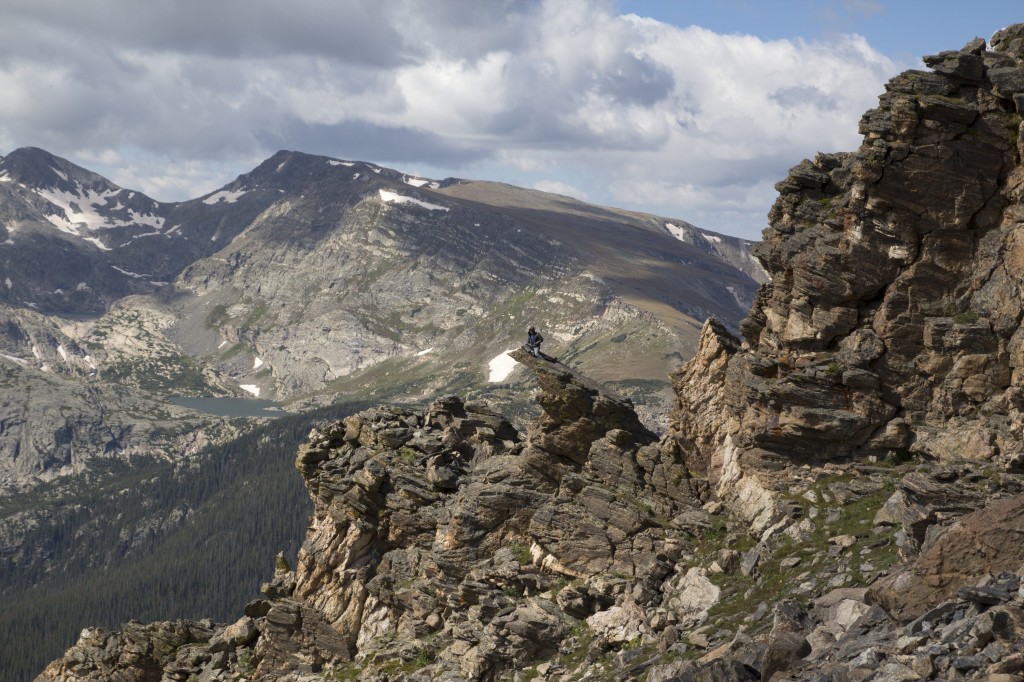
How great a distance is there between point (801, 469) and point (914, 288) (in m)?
10.6

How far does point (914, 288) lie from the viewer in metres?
51.9

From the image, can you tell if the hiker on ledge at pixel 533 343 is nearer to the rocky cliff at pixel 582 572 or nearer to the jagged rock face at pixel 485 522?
the rocky cliff at pixel 582 572

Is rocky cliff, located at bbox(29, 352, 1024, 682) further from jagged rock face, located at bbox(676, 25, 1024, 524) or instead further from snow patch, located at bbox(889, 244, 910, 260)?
snow patch, located at bbox(889, 244, 910, 260)

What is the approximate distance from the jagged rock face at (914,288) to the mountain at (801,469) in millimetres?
109

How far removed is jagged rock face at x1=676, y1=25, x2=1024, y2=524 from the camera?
49.7 m

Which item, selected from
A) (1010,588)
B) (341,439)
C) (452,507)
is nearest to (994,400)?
(1010,588)

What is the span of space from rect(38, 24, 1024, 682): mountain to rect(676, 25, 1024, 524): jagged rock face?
0.11 metres

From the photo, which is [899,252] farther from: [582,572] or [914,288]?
[582,572]

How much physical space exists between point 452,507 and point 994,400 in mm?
32202

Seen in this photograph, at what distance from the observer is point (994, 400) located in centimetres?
4888

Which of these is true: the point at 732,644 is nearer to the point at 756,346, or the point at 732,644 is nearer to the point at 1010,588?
the point at 1010,588

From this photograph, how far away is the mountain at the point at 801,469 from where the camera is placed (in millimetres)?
43031

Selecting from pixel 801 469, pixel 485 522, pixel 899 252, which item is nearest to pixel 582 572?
pixel 485 522

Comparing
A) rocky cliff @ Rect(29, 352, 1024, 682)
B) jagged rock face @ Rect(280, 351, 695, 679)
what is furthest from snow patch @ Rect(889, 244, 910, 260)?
jagged rock face @ Rect(280, 351, 695, 679)
